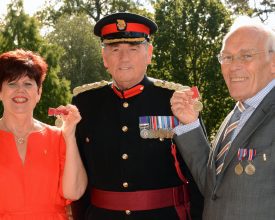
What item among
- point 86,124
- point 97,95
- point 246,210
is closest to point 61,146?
point 86,124

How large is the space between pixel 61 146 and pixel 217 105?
1621 centimetres

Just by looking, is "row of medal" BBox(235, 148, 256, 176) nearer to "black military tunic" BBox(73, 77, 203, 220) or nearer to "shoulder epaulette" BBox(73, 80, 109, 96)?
"black military tunic" BBox(73, 77, 203, 220)

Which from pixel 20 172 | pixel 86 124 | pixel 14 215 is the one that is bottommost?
pixel 14 215

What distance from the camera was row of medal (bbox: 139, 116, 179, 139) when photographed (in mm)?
4043

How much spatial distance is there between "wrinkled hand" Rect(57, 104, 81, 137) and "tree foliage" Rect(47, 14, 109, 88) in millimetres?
24286

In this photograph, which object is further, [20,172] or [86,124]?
[86,124]

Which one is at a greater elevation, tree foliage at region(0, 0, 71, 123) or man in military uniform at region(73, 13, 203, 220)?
tree foliage at region(0, 0, 71, 123)

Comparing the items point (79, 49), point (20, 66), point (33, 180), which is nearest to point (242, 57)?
point (20, 66)

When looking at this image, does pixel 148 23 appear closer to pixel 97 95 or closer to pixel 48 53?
pixel 97 95

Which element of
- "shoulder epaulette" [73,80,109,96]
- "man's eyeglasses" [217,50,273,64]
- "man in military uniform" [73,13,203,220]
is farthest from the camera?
"shoulder epaulette" [73,80,109,96]

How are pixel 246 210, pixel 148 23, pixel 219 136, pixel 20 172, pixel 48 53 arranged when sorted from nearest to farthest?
pixel 246 210, pixel 219 136, pixel 20 172, pixel 148 23, pixel 48 53

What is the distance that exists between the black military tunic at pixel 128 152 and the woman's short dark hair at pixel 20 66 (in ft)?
1.90

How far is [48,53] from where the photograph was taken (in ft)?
64.6

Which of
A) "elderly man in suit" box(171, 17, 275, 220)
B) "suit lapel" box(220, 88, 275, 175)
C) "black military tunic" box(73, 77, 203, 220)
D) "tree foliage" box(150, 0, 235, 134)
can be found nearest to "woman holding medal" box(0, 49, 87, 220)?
"black military tunic" box(73, 77, 203, 220)
